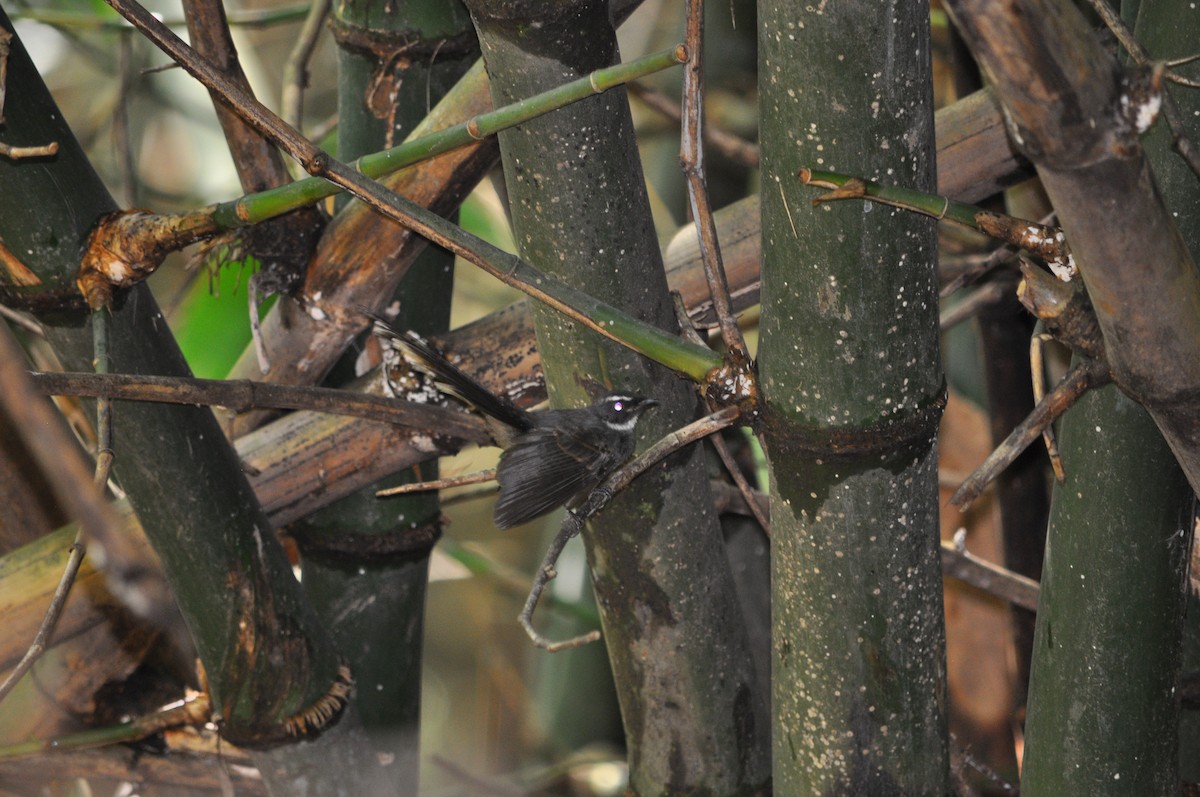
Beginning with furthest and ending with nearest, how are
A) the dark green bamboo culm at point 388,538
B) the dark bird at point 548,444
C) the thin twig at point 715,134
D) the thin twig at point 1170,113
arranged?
the thin twig at point 715,134 → the dark green bamboo culm at point 388,538 → the dark bird at point 548,444 → the thin twig at point 1170,113

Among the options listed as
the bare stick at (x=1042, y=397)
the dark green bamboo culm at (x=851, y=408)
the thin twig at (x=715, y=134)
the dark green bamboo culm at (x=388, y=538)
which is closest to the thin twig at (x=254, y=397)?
the dark green bamboo culm at (x=388, y=538)

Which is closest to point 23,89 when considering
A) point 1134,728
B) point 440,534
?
point 440,534

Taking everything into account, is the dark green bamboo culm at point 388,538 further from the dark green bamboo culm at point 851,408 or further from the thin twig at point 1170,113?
the thin twig at point 1170,113

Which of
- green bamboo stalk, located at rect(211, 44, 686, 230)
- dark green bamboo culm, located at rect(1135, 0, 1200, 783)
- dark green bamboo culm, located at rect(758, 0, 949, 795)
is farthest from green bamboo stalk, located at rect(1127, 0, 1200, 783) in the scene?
green bamboo stalk, located at rect(211, 44, 686, 230)

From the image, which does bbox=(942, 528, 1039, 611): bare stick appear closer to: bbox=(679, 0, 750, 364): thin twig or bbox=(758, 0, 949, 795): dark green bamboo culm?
bbox=(758, 0, 949, 795): dark green bamboo culm

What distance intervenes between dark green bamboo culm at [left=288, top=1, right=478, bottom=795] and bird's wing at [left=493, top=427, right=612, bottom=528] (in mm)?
204

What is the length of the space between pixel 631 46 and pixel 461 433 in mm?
1172

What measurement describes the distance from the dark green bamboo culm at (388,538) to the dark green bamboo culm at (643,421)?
→ 0.24 metres

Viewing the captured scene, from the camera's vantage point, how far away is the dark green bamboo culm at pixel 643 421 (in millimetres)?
585

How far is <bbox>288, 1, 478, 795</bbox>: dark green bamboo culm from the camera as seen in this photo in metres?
0.88

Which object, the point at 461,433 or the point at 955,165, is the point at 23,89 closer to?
A: the point at 461,433

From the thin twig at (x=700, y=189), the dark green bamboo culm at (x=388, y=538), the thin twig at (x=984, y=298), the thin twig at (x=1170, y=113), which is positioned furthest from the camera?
the thin twig at (x=984, y=298)

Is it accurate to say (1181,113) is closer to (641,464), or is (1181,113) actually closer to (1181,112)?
(1181,112)

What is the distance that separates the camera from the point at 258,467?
0.87 meters
